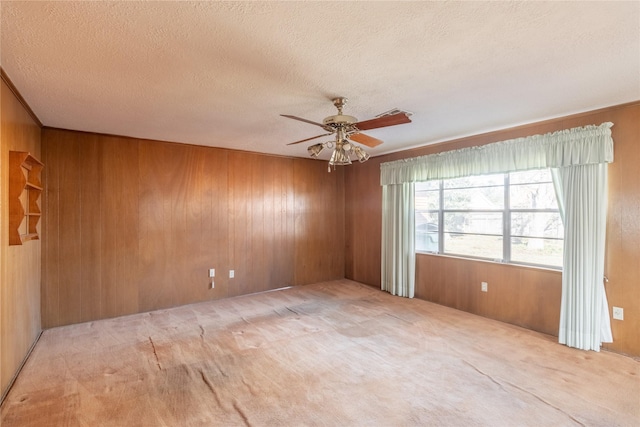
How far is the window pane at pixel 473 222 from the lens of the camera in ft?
13.1

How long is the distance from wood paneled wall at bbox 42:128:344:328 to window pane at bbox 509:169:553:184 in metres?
3.20

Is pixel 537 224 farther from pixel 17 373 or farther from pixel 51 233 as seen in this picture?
pixel 51 233

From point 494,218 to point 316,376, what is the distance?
3.00 meters

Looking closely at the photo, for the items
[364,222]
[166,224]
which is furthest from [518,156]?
[166,224]

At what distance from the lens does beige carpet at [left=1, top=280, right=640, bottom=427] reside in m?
2.10

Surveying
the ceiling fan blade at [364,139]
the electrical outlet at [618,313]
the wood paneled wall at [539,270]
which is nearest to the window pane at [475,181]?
the wood paneled wall at [539,270]

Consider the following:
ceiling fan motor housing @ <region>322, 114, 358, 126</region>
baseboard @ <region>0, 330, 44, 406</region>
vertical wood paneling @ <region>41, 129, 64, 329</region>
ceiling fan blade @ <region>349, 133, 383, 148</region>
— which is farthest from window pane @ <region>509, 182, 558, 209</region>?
vertical wood paneling @ <region>41, 129, 64, 329</region>

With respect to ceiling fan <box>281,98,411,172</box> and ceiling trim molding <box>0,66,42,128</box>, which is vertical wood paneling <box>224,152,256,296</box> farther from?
ceiling fan <box>281,98,411,172</box>

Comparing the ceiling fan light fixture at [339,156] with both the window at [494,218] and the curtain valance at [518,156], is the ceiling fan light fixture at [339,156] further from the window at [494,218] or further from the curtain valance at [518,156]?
the window at [494,218]

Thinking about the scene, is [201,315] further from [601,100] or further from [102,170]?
[601,100]

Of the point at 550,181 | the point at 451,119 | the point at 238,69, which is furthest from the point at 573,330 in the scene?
the point at 238,69

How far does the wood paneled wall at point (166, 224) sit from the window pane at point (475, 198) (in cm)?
235

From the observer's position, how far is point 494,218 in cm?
401

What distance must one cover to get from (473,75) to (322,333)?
114 inches
